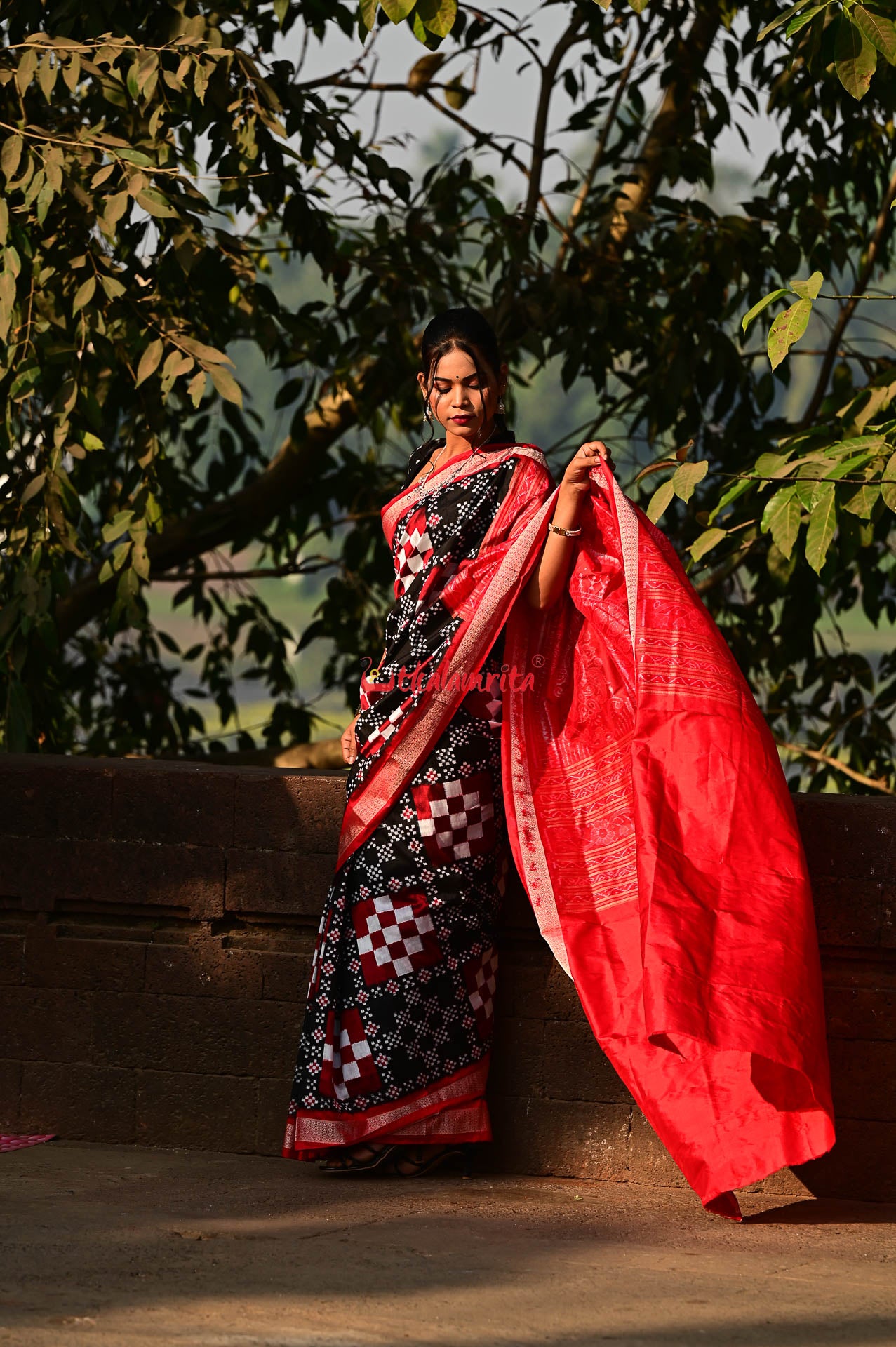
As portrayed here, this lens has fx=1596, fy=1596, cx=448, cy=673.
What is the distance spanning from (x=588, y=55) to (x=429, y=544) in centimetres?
371

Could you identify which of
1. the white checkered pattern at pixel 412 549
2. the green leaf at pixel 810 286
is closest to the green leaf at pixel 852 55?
the green leaf at pixel 810 286

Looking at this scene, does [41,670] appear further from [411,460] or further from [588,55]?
[588,55]

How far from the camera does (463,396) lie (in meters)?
3.41

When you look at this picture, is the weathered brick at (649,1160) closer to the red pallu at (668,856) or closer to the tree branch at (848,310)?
the red pallu at (668,856)

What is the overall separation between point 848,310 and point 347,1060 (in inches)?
149

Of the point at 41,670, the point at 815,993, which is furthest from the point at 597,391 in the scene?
the point at 815,993

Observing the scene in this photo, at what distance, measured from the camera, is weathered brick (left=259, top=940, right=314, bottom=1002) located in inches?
143

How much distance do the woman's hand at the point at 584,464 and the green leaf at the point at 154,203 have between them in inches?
50.2

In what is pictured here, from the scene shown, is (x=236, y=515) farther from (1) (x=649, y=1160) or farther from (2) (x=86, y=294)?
(1) (x=649, y=1160)

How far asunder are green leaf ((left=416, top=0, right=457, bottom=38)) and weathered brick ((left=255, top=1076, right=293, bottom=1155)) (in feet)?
7.62

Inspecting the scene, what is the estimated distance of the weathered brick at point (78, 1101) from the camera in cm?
372

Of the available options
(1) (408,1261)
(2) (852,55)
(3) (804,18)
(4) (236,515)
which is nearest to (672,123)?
(4) (236,515)

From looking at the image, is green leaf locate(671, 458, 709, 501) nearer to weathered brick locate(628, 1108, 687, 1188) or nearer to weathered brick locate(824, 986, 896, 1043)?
weathered brick locate(824, 986, 896, 1043)

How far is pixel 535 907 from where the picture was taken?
3316 mm
